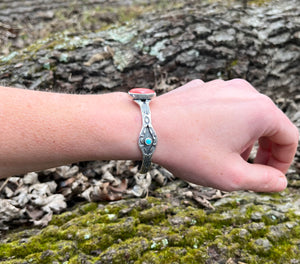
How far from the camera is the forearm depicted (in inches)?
83.5

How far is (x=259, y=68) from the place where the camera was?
438cm

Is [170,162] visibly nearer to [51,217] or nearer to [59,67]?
[51,217]

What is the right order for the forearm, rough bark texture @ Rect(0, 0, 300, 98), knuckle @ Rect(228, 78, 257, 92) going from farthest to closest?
rough bark texture @ Rect(0, 0, 300, 98)
knuckle @ Rect(228, 78, 257, 92)
the forearm

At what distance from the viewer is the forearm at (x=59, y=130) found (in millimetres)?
2121

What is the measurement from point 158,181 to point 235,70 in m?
1.95

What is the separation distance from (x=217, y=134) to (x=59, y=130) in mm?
1113

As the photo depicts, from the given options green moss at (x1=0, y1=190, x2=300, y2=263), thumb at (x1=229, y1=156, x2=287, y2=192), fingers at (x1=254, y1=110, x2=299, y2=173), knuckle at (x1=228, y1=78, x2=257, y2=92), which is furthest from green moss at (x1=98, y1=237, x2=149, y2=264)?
knuckle at (x1=228, y1=78, x2=257, y2=92)

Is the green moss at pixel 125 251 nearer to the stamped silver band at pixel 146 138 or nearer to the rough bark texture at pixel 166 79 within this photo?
the rough bark texture at pixel 166 79

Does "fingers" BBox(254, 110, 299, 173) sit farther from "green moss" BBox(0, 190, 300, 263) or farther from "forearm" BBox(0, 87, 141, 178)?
"forearm" BBox(0, 87, 141, 178)

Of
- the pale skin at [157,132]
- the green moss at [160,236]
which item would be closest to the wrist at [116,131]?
the pale skin at [157,132]

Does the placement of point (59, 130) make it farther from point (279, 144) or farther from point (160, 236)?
point (279, 144)

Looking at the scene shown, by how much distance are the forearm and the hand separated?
261 millimetres

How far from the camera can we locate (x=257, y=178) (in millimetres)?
2383

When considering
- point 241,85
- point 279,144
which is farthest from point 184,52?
point 279,144
